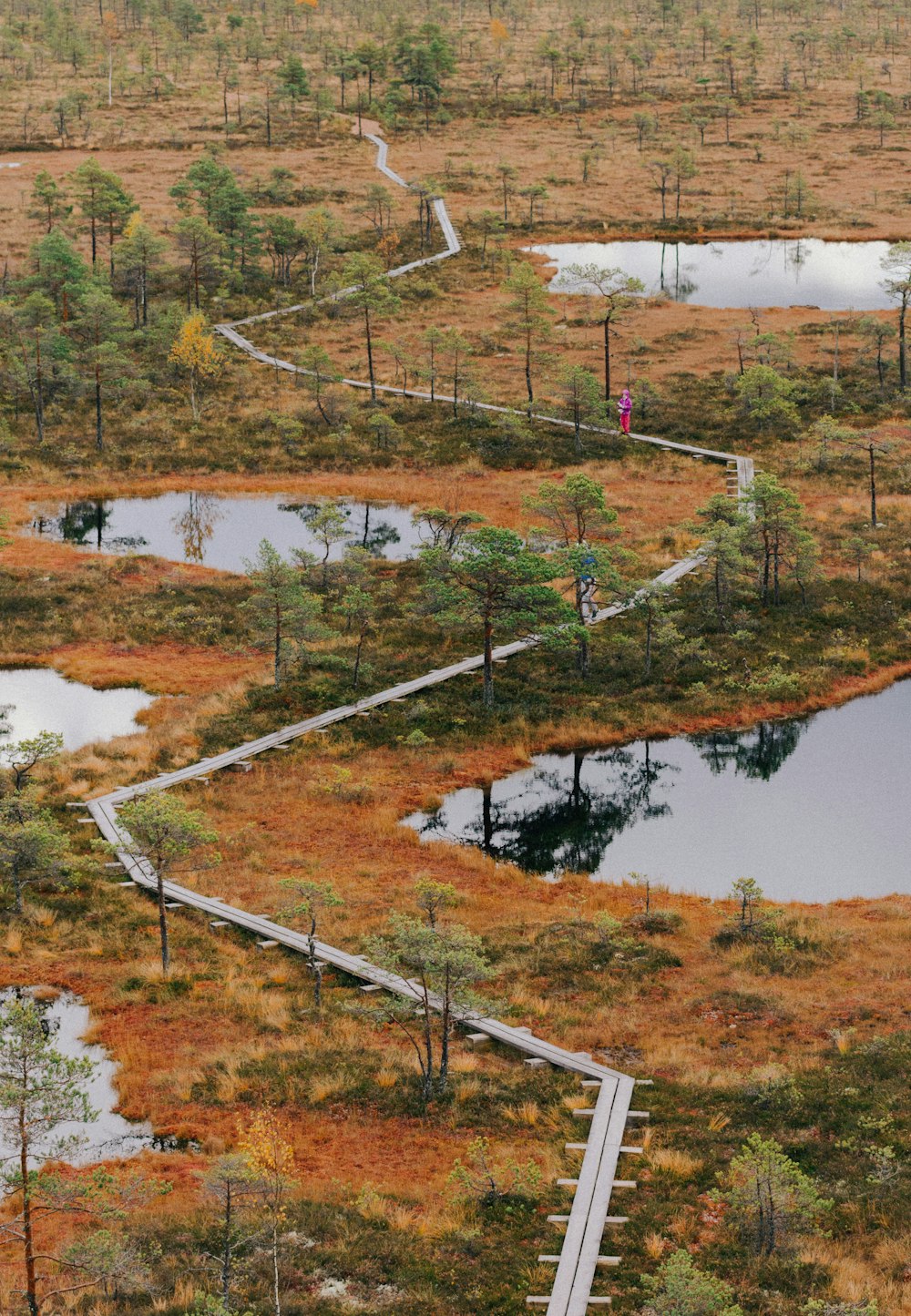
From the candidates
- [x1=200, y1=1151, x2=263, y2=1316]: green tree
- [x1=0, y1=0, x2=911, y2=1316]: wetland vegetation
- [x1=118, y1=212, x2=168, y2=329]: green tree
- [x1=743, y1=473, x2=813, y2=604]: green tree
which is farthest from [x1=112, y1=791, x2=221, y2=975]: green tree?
[x1=118, y1=212, x2=168, y2=329]: green tree

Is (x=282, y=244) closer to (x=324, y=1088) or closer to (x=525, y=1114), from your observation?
(x=324, y=1088)

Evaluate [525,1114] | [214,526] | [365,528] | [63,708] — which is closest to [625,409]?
[365,528]

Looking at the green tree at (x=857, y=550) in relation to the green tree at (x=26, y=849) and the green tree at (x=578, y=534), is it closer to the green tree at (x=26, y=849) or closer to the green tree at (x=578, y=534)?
the green tree at (x=578, y=534)

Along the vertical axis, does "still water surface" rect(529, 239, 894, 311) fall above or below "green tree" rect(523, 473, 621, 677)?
above

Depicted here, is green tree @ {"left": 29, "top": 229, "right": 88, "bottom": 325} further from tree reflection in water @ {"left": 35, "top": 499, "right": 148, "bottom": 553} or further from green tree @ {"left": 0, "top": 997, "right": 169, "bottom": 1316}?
green tree @ {"left": 0, "top": 997, "right": 169, "bottom": 1316}

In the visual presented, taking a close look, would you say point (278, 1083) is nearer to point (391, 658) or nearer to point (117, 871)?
point (117, 871)

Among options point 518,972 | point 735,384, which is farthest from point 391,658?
point 735,384
